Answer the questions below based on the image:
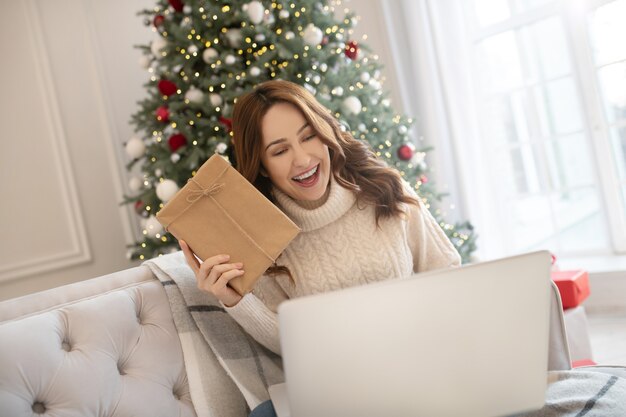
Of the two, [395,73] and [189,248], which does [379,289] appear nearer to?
[189,248]

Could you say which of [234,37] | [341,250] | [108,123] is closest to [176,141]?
[234,37]

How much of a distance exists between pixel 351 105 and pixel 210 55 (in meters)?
0.70

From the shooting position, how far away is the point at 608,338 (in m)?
3.05

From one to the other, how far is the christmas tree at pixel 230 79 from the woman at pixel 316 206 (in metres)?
1.15

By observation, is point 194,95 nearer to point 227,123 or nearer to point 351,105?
point 227,123

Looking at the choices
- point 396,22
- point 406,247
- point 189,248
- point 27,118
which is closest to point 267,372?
point 189,248

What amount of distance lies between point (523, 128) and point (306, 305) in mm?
3313

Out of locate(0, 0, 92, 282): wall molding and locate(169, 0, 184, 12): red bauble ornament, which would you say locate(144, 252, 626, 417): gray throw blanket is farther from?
locate(0, 0, 92, 282): wall molding

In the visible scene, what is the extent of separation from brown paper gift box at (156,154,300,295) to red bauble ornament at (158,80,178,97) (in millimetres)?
1766

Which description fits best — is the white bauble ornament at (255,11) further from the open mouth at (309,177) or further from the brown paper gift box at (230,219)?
the brown paper gift box at (230,219)

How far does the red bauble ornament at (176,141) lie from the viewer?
3.04 meters

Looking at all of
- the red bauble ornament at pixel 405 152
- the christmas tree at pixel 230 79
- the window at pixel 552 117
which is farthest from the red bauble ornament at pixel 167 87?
the window at pixel 552 117

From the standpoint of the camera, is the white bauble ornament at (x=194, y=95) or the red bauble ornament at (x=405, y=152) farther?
the red bauble ornament at (x=405, y=152)

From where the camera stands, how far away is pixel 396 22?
4.04 meters
